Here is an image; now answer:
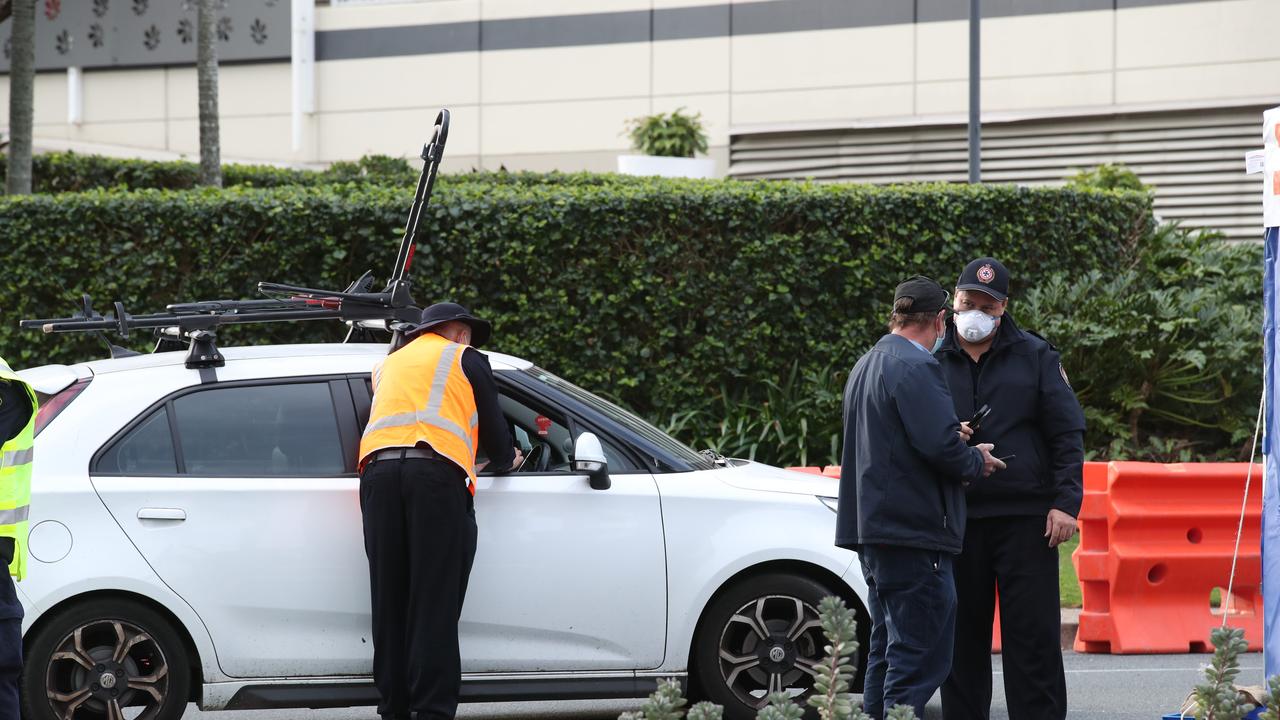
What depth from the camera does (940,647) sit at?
4.98m

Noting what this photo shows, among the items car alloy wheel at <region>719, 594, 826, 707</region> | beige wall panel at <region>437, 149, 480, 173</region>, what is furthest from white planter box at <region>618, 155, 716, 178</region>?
car alloy wheel at <region>719, 594, 826, 707</region>

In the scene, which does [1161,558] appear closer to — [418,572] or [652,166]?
[418,572]

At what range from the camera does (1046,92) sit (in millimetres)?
20422

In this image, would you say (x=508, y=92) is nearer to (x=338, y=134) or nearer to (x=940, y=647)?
(x=338, y=134)

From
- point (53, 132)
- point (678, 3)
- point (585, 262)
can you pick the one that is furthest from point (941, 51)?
point (53, 132)

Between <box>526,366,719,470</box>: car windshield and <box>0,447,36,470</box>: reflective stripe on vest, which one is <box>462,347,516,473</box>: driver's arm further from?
<box>0,447,36,470</box>: reflective stripe on vest

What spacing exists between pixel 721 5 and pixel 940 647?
1795 cm

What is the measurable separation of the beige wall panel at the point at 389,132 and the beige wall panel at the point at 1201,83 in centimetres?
980

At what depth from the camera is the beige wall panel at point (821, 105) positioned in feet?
69.2

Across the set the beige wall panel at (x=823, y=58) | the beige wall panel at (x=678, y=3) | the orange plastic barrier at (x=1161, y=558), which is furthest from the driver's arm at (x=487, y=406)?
the beige wall panel at (x=678, y=3)

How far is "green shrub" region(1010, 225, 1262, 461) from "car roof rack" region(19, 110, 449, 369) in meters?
6.90

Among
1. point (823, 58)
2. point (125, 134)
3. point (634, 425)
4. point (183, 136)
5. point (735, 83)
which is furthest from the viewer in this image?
point (125, 134)

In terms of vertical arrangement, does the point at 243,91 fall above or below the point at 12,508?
above

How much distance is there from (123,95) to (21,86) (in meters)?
10.9
